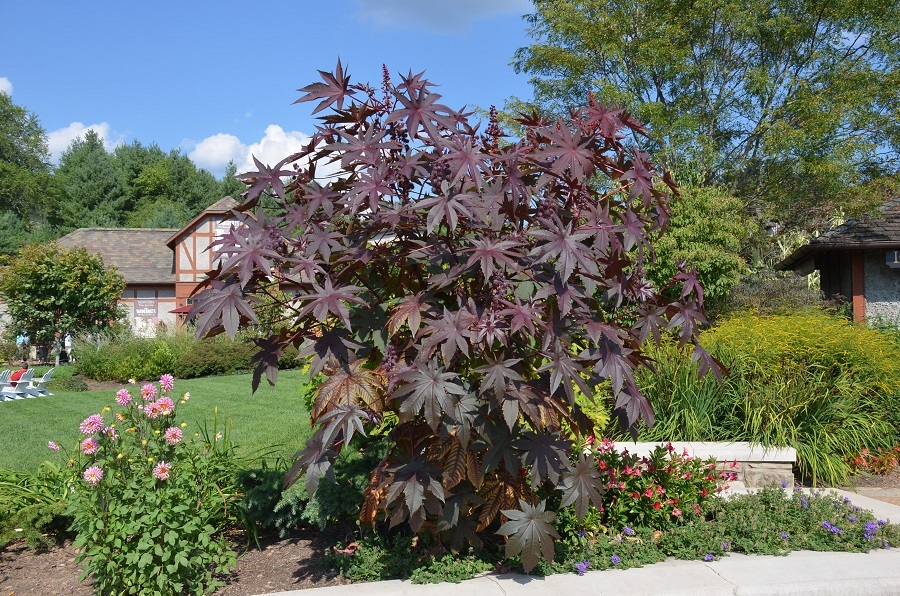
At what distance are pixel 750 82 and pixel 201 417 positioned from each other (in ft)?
50.1

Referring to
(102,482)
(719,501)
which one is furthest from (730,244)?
(102,482)

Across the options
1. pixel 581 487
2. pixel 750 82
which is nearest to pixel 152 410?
pixel 581 487

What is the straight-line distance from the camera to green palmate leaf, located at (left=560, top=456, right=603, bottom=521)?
12.1ft

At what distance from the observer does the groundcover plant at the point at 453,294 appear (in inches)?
128

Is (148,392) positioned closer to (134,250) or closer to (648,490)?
(648,490)

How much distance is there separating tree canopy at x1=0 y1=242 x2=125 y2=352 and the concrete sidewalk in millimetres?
19111

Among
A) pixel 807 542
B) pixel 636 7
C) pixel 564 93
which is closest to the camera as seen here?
pixel 807 542

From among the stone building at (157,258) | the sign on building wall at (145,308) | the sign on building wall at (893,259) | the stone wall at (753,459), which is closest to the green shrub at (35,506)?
the stone wall at (753,459)

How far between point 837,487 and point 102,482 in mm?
6042

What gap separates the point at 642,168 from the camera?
370 cm

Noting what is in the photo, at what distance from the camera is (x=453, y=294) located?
394 centimetres

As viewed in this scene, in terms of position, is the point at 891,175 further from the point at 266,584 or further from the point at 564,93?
the point at 266,584

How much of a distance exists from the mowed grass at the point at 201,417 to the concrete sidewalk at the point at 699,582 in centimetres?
219

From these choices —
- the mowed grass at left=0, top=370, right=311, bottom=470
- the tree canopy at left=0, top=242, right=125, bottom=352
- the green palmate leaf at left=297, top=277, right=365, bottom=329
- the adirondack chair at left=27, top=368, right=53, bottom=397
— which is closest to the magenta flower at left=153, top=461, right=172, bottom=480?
the green palmate leaf at left=297, top=277, right=365, bottom=329
